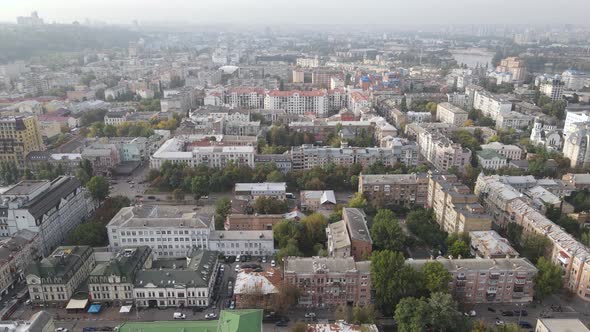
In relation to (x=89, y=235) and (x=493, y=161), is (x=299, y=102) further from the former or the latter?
(x=89, y=235)

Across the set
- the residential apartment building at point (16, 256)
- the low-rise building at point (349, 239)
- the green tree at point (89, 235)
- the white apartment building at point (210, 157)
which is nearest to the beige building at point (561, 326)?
the low-rise building at point (349, 239)

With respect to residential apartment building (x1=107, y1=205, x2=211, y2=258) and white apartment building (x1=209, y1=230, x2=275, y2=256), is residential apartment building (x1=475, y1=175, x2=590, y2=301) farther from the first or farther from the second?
residential apartment building (x1=107, y1=205, x2=211, y2=258)

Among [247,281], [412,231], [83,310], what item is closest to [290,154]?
[412,231]

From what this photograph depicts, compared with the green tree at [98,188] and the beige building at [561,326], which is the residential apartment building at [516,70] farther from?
the green tree at [98,188]

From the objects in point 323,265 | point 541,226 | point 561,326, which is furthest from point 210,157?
point 561,326

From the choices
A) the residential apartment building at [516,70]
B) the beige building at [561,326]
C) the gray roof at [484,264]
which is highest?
the residential apartment building at [516,70]

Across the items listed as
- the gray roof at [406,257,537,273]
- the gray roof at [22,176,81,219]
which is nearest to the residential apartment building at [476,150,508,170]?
the gray roof at [406,257,537,273]

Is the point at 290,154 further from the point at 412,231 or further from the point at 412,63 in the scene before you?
the point at 412,63
